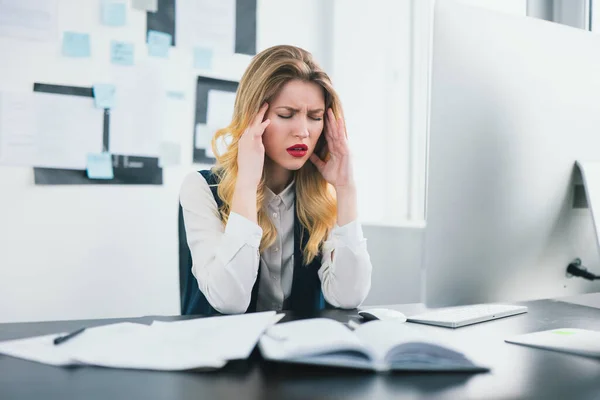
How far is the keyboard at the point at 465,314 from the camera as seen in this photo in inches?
35.1

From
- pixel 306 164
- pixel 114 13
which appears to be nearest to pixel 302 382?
pixel 306 164

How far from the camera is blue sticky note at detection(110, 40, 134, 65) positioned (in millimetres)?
1999

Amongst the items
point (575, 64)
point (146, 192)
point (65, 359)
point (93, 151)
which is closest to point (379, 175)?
point (146, 192)

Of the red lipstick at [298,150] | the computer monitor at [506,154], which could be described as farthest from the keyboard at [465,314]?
the red lipstick at [298,150]

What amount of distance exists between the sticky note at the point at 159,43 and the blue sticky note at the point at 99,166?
432 millimetres

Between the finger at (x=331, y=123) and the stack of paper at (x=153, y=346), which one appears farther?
the finger at (x=331, y=123)

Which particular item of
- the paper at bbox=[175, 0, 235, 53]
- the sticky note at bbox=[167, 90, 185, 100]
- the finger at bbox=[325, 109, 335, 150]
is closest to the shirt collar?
the finger at bbox=[325, 109, 335, 150]

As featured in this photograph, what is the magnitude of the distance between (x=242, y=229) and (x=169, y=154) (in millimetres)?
1111

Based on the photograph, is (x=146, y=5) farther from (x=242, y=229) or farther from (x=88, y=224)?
(x=242, y=229)

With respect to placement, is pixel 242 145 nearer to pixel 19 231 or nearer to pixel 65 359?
pixel 65 359

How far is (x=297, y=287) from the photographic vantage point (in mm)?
1282

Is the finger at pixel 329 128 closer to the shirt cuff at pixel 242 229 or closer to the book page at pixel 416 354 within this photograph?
the shirt cuff at pixel 242 229

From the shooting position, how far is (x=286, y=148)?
1.21 m

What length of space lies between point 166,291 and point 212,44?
3.29 ft
